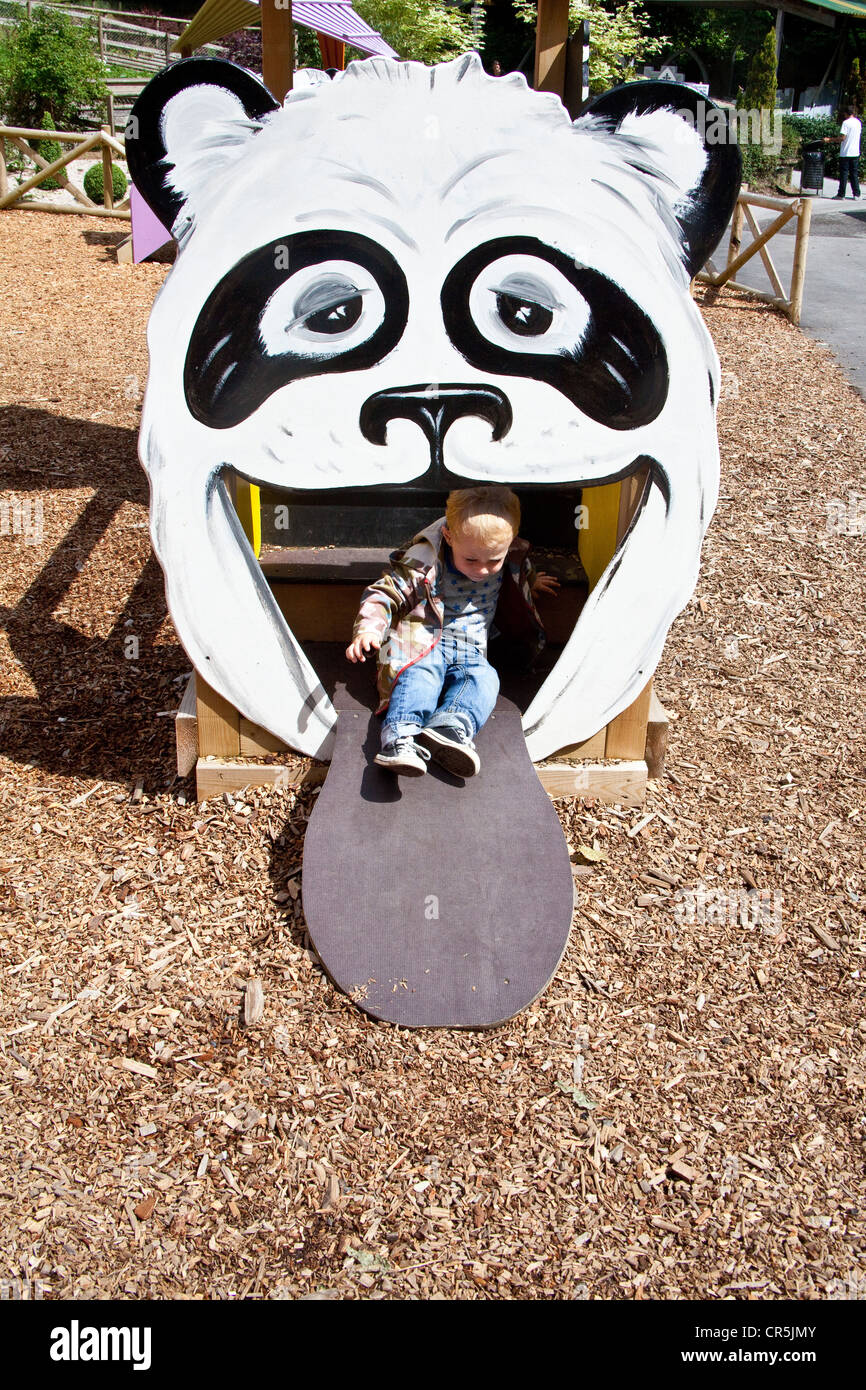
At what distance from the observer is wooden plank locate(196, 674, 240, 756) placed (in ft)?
11.1

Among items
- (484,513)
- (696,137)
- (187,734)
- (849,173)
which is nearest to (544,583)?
(484,513)

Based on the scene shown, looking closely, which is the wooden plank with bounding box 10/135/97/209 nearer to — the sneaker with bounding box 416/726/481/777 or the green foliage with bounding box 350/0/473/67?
the green foliage with bounding box 350/0/473/67

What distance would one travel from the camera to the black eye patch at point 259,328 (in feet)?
9.57

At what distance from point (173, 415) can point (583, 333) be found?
1111 mm

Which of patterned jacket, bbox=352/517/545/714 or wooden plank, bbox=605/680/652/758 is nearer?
patterned jacket, bbox=352/517/545/714

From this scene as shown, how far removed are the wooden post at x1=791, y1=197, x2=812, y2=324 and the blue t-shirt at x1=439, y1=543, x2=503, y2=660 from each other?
27.3 feet

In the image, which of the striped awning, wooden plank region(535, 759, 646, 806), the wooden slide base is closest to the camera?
the wooden slide base

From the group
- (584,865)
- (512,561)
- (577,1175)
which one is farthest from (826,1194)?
(512,561)

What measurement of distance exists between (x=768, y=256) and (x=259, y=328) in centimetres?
953

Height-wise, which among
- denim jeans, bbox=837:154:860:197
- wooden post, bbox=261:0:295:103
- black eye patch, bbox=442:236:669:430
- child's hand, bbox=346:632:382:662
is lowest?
child's hand, bbox=346:632:382:662

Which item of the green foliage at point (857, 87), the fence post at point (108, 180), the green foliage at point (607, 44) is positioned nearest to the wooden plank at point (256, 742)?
the fence post at point (108, 180)

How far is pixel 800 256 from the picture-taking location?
409 inches

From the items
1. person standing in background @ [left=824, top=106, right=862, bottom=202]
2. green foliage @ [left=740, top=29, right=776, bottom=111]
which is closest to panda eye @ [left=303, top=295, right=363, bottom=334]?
person standing in background @ [left=824, top=106, right=862, bottom=202]

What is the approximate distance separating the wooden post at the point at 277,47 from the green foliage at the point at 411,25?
16.6m
